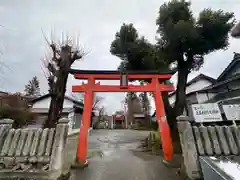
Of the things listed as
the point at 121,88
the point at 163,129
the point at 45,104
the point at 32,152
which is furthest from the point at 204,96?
the point at 45,104

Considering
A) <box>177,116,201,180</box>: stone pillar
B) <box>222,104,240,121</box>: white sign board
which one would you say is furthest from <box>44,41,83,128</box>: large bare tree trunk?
<box>222,104,240,121</box>: white sign board

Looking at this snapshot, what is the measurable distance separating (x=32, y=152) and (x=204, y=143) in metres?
4.70

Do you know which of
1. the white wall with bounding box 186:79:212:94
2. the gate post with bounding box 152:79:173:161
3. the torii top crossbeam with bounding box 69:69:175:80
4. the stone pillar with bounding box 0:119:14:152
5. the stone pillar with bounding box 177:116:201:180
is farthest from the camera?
the white wall with bounding box 186:79:212:94

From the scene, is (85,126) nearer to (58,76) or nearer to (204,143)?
(58,76)

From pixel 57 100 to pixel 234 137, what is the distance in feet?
21.5

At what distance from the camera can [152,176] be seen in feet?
15.0

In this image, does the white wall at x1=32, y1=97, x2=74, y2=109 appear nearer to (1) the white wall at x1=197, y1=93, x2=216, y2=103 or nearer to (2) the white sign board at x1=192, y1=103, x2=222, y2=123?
(1) the white wall at x1=197, y1=93, x2=216, y2=103

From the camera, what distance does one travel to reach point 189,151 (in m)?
3.91

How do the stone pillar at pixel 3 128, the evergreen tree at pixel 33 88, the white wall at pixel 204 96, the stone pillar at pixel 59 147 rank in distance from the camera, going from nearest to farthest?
the stone pillar at pixel 59 147 → the stone pillar at pixel 3 128 → the white wall at pixel 204 96 → the evergreen tree at pixel 33 88

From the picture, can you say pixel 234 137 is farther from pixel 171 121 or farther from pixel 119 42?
pixel 119 42

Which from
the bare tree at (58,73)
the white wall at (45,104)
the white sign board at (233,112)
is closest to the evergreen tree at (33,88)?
the white wall at (45,104)

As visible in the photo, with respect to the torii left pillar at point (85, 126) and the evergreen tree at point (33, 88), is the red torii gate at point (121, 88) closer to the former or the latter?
the torii left pillar at point (85, 126)

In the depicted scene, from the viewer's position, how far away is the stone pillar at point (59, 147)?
396cm

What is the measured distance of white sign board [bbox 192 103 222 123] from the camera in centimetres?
444
